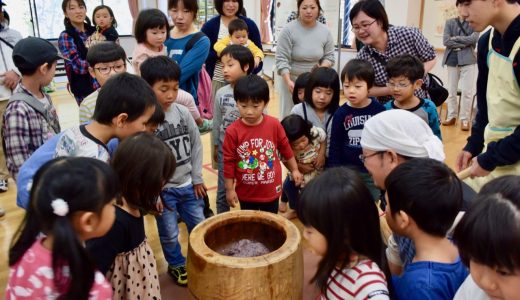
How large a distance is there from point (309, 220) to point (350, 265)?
0.52 feet

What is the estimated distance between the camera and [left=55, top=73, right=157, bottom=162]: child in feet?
4.57

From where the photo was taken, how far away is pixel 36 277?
924 millimetres

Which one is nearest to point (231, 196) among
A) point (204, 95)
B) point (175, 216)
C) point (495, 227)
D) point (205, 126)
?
point (175, 216)

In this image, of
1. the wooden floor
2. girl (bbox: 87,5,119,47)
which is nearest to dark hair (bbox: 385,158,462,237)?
the wooden floor

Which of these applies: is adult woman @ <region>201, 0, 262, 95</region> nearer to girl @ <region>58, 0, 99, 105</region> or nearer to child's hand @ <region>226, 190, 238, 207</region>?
girl @ <region>58, 0, 99, 105</region>

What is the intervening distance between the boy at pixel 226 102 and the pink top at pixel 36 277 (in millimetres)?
1436

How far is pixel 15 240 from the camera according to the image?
99cm

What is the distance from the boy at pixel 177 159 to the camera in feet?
6.20

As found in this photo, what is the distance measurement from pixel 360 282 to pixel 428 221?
9.1 inches

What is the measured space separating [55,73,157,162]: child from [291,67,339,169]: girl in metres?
1.04

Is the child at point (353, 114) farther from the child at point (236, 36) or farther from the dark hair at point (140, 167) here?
the dark hair at point (140, 167)

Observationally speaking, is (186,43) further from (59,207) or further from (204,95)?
(59,207)

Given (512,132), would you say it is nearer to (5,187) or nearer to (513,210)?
(513,210)

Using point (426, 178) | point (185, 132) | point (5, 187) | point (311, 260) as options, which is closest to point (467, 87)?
point (311, 260)
